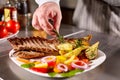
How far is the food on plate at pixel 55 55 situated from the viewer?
29.7 inches

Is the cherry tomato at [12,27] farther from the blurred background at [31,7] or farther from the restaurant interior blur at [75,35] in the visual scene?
the blurred background at [31,7]

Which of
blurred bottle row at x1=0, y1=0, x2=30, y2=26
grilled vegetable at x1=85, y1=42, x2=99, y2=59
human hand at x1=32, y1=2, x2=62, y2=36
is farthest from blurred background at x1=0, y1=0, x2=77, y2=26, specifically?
grilled vegetable at x1=85, y1=42, x2=99, y2=59

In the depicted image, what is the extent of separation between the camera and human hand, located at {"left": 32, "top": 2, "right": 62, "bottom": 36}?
1020mm

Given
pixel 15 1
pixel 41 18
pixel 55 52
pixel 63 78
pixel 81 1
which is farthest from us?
pixel 15 1

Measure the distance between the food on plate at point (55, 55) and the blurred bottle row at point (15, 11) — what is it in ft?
1.50

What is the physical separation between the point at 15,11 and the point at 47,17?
375mm

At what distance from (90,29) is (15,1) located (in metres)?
0.50

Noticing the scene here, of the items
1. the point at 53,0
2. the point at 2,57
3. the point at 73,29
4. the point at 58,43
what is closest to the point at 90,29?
the point at 73,29

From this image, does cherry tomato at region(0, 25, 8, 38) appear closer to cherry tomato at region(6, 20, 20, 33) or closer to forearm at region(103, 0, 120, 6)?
cherry tomato at region(6, 20, 20, 33)

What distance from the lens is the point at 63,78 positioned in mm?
752

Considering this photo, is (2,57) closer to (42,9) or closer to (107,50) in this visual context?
(42,9)

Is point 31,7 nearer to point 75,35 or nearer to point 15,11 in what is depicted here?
point 15,11

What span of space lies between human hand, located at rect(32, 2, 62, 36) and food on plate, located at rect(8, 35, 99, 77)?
92 mm

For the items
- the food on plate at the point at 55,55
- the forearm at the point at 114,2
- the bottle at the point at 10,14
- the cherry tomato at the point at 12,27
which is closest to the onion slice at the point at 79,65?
the food on plate at the point at 55,55
